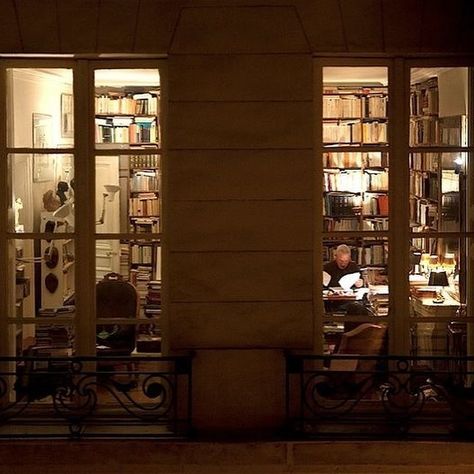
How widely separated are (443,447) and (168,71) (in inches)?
107

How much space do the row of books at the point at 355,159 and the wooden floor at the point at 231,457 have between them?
1.67 meters

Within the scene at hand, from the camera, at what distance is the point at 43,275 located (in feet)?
26.4

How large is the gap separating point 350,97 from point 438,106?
0.55 meters

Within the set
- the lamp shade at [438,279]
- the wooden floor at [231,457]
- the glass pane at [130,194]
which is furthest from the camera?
the lamp shade at [438,279]

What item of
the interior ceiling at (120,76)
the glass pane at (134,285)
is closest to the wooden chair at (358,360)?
the glass pane at (134,285)

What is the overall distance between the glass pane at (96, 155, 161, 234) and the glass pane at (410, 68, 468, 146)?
5.25 ft

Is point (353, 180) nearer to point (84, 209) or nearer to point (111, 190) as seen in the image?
point (111, 190)

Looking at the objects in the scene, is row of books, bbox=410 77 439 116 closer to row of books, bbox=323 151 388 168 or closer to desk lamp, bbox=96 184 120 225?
row of books, bbox=323 151 388 168

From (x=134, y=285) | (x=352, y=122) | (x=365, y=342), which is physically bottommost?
(x=365, y=342)

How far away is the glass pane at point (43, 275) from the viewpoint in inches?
317

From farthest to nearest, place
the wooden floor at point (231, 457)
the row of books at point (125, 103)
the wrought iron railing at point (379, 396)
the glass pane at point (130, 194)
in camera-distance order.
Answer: the glass pane at point (130, 194), the row of books at point (125, 103), the wrought iron railing at point (379, 396), the wooden floor at point (231, 457)

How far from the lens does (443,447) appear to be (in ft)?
25.2

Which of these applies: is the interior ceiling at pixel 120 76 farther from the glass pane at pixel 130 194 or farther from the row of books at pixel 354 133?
the row of books at pixel 354 133

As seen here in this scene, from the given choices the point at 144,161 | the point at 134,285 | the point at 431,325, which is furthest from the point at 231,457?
the point at 144,161
